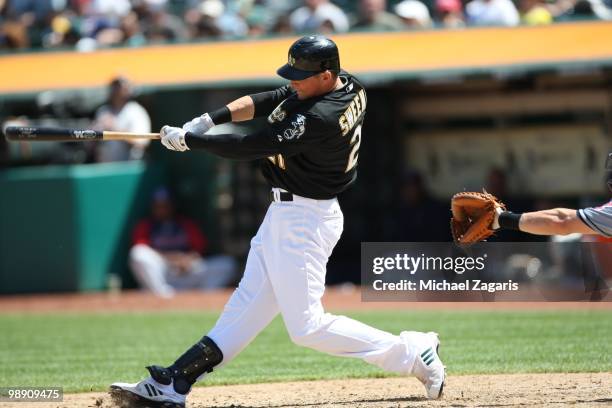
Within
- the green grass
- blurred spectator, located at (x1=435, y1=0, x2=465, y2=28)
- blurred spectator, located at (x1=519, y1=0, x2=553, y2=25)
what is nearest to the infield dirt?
the green grass

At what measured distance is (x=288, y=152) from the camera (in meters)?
5.02

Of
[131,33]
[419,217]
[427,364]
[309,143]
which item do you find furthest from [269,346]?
[131,33]

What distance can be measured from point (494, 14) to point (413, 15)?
90 cm

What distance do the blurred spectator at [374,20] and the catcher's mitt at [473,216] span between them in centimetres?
705

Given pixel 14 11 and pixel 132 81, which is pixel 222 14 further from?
pixel 14 11

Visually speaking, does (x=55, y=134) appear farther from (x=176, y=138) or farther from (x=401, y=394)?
(x=401, y=394)

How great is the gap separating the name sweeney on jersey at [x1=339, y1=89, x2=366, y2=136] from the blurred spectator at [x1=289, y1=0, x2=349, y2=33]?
7.10 meters

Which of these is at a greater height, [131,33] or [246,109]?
[246,109]

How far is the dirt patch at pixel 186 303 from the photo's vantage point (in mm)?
10219

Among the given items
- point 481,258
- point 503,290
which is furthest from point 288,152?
point 503,290

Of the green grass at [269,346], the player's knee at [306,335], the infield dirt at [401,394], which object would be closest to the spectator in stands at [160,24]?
the green grass at [269,346]

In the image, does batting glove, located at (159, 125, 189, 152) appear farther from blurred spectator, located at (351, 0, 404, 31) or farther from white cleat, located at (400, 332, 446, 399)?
blurred spectator, located at (351, 0, 404, 31)

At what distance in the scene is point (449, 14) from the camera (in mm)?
12203

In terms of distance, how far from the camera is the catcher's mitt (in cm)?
528
